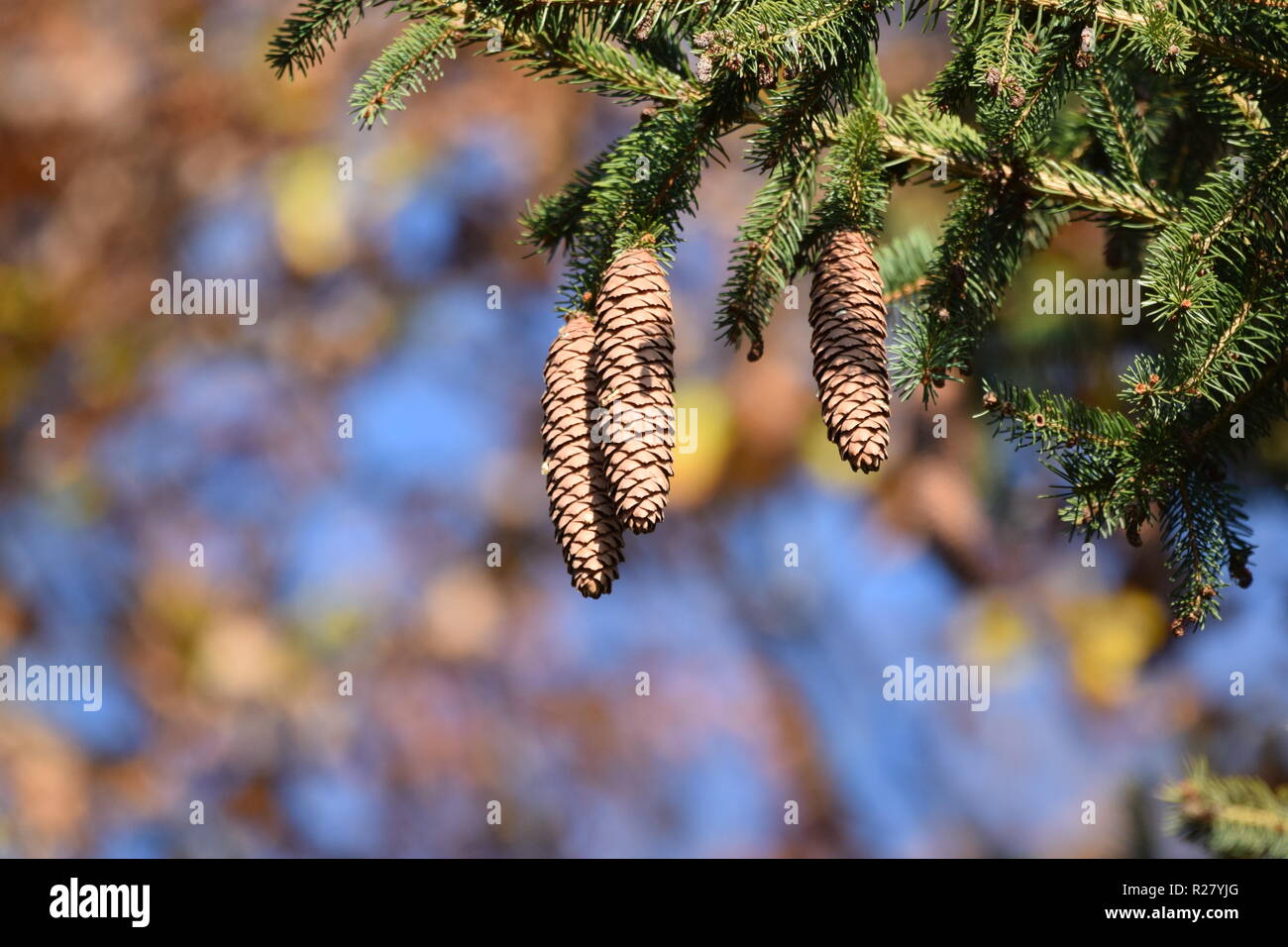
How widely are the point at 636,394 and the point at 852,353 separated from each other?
158 mm

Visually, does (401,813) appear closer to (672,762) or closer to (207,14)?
(672,762)

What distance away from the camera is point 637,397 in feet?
2.47

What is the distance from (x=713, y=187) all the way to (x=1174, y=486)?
195cm

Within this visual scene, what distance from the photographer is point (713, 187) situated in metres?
2.73

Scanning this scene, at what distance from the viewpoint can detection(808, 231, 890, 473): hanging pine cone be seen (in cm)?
79

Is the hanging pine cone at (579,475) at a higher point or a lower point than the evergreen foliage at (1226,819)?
higher

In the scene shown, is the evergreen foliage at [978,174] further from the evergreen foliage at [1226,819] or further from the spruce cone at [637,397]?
the evergreen foliage at [1226,819]

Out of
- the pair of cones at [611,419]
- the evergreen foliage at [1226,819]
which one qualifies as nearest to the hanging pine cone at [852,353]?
the pair of cones at [611,419]

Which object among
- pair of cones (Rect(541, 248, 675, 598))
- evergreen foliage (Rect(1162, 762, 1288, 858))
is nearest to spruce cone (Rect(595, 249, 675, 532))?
pair of cones (Rect(541, 248, 675, 598))

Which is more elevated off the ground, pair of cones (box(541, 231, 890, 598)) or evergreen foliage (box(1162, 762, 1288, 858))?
pair of cones (box(541, 231, 890, 598))

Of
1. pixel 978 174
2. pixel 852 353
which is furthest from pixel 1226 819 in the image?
pixel 978 174

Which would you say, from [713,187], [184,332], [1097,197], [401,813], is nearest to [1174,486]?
[1097,197]

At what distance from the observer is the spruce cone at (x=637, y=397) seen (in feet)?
2.44

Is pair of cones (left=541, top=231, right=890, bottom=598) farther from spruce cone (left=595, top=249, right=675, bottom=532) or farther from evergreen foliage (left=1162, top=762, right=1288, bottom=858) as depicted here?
evergreen foliage (left=1162, top=762, right=1288, bottom=858)
